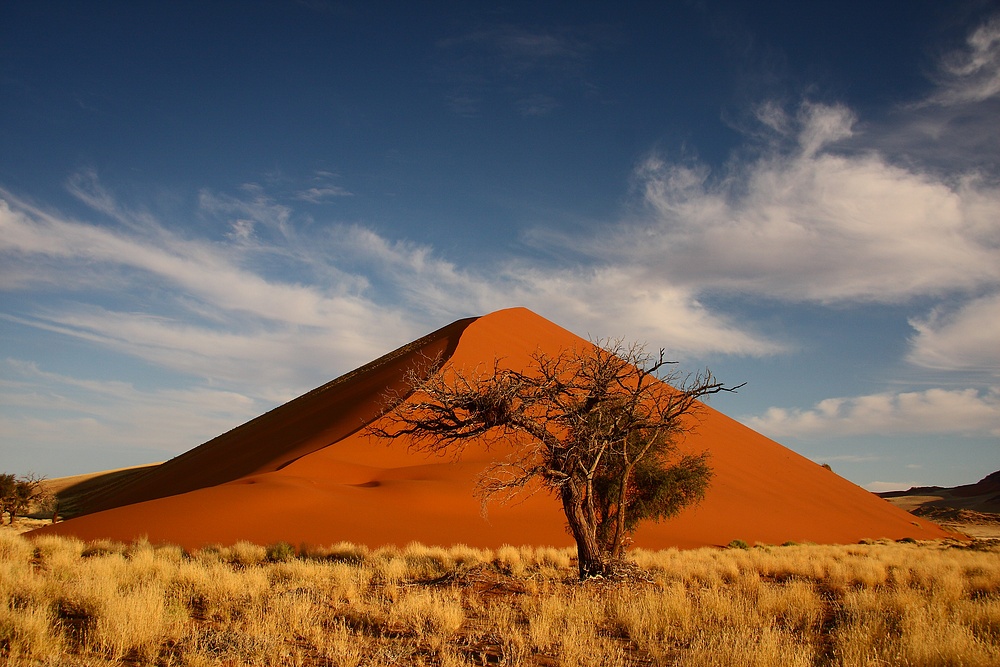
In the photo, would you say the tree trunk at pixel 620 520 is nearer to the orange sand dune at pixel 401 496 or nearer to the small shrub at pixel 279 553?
the small shrub at pixel 279 553

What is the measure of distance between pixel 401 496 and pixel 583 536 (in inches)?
577

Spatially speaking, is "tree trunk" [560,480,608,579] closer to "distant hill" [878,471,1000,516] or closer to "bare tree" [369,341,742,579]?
"bare tree" [369,341,742,579]

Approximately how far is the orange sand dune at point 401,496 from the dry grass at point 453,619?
9.15m

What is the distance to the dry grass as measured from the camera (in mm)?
6234

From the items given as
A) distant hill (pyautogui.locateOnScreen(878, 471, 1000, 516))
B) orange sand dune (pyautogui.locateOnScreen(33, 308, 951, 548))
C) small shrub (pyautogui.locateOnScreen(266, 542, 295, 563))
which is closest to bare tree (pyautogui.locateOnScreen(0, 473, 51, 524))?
orange sand dune (pyautogui.locateOnScreen(33, 308, 951, 548))

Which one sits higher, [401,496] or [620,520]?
[620,520]

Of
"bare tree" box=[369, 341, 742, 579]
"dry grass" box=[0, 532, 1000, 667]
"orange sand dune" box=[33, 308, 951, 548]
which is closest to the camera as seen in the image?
"dry grass" box=[0, 532, 1000, 667]

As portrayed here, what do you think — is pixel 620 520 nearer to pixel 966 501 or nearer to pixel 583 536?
pixel 583 536

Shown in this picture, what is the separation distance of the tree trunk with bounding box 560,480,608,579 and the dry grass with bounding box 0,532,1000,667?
60 cm

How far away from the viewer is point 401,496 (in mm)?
25156

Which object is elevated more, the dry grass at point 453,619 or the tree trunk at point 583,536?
the tree trunk at point 583,536

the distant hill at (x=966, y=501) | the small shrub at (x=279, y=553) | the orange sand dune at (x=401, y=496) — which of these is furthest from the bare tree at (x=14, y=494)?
the distant hill at (x=966, y=501)

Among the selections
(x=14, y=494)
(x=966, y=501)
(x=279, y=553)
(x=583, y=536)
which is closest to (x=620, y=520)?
(x=583, y=536)

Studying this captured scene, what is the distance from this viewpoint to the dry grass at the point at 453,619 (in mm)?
6234
